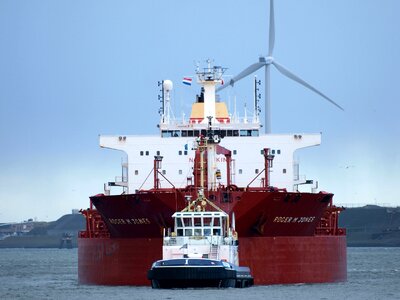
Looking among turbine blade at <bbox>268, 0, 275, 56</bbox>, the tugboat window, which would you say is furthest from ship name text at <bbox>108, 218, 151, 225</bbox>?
turbine blade at <bbox>268, 0, 275, 56</bbox>

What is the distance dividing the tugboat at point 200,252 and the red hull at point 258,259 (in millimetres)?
3358

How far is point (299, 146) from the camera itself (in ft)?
266

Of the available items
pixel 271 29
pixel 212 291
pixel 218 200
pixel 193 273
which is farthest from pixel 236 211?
pixel 271 29

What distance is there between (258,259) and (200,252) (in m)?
8.64

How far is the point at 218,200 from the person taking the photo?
2746 inches

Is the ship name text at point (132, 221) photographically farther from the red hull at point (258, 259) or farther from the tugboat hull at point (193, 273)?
the tugboat hull at point (193, 273)

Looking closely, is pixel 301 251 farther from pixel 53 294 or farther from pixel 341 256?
pixel 53 294

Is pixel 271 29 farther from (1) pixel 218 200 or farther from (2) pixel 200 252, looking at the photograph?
(2) pixel 200 252

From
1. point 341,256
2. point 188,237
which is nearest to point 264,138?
point 341,256

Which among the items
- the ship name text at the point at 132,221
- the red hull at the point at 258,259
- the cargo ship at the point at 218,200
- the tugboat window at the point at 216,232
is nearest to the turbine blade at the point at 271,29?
the cargo ship at the point at 218,200

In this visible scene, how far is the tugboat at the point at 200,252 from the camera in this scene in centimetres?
6231

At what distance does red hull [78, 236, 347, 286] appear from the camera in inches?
2840

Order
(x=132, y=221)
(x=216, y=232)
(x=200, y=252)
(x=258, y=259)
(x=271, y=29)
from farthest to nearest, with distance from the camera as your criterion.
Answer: (x=271, y=29), (x=132, y=221), (x=258, y=259), (x=216, y=232), (x=200, y=252)

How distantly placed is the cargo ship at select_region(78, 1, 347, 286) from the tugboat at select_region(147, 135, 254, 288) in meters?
Answer: 1.75
